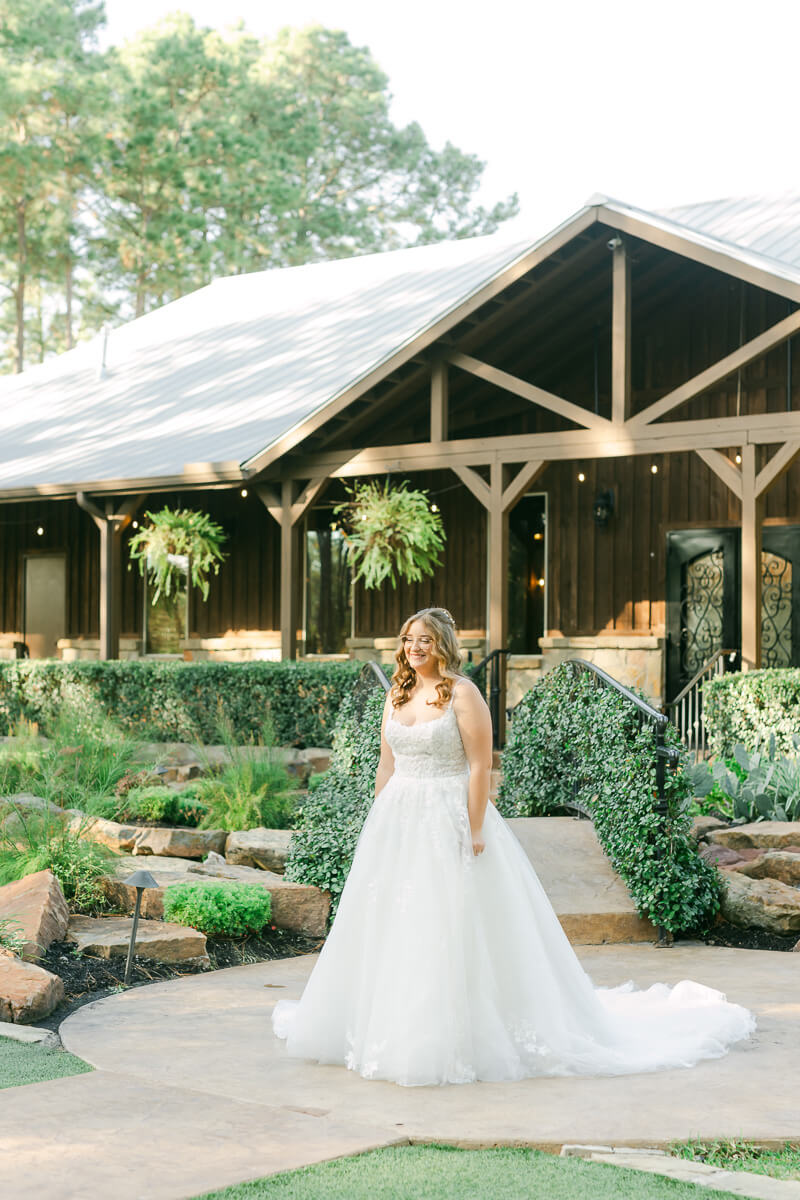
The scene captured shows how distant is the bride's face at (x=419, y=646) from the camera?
5609 mm

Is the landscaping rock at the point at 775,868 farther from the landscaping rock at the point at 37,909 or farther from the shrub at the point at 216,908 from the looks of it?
the landscaping rock at the point at 37,909

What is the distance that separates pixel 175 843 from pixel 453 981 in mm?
4811

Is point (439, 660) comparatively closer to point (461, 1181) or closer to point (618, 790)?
point (461, 1181)

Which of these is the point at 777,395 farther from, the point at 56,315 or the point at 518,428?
the point at 56,315

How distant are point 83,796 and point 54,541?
38.6ft

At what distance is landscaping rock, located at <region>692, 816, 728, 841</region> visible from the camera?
966 centimetres

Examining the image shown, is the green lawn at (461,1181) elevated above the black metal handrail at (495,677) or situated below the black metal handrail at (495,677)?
below

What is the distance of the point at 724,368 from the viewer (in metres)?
12.5

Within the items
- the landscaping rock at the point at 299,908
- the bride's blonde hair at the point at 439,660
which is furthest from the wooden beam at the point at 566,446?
the bride's blonde hair at the point at 439,660

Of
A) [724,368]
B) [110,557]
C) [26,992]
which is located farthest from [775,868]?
[110,557]

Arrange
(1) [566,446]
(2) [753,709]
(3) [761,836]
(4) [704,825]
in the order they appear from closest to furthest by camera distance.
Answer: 1. (3) [761,836]
2. (4) [704,825]
3. (2) [753,709]
4. (1) [566,446]

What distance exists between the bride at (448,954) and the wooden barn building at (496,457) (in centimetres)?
723

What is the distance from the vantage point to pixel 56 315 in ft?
142

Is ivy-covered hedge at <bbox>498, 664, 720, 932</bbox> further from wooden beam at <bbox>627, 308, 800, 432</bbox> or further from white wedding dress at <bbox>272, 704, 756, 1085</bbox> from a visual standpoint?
wooden beam at <bbox>627, 308, 800, 432</bbox>
